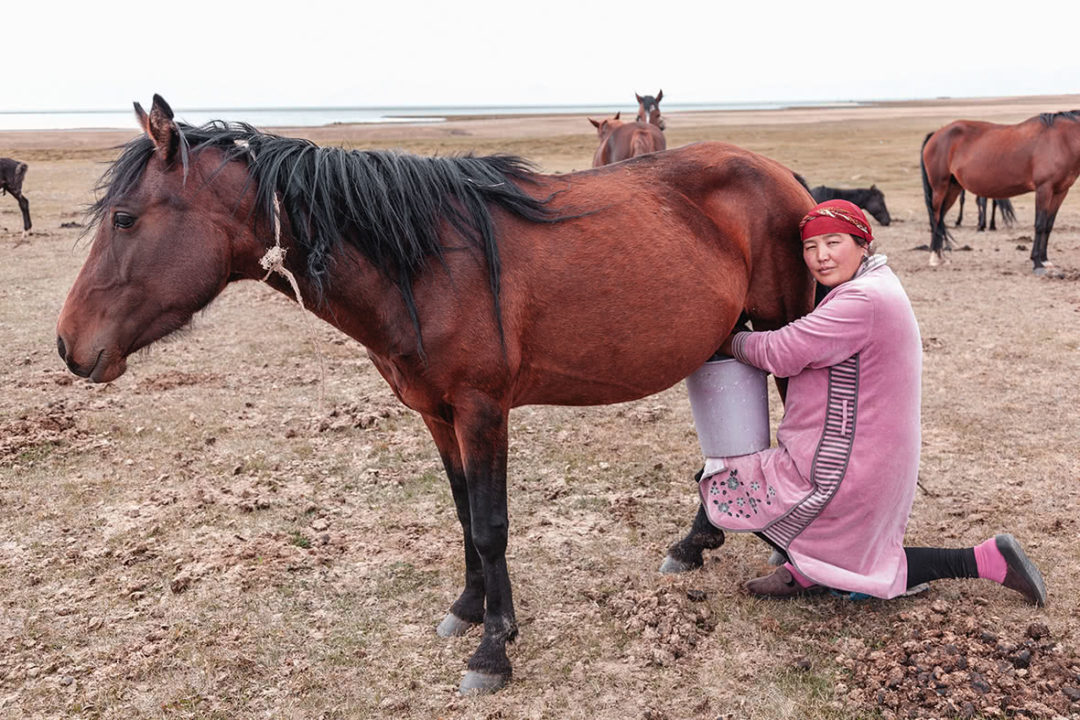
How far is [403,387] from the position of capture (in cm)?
286

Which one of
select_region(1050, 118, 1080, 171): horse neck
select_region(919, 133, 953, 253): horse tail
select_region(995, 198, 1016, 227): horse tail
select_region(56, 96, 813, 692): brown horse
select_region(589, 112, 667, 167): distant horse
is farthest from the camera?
select_region(995, 198, 1016, 227): horse tail

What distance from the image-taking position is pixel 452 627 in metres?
3.34

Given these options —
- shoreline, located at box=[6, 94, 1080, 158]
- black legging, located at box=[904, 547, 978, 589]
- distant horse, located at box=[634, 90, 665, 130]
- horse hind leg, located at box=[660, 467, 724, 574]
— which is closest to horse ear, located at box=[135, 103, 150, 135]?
horse hind leg, located at box=[660, 467, 724, 574]

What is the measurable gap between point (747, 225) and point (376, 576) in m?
2.52

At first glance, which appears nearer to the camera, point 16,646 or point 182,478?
point 16,646

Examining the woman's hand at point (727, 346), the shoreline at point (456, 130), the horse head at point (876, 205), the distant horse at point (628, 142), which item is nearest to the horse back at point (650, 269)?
the woman's hand at point (727, 346)

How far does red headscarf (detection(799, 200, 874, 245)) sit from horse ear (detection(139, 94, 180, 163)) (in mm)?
2421

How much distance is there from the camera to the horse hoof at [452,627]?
3.33 m

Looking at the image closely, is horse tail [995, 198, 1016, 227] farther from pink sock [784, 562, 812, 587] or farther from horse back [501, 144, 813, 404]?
pink sock [784, 562, 812, 587]

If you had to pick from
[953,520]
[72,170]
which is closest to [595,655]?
[953,520]

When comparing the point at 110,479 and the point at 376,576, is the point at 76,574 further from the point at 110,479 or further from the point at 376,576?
the point at 376,576

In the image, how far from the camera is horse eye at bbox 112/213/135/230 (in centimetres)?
240

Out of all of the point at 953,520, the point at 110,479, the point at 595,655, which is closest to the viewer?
the point at 595,655

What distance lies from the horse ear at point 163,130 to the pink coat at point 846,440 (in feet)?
7.72
